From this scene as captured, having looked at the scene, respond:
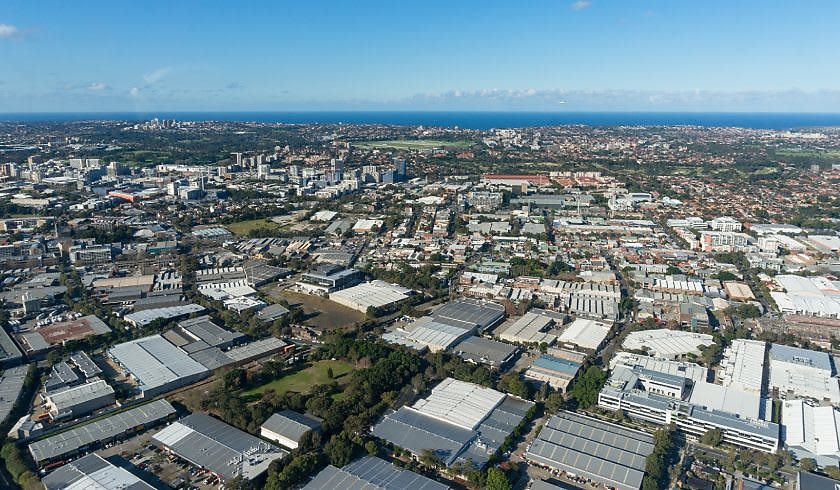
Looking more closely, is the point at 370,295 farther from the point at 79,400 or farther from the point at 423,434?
the point at 79,400

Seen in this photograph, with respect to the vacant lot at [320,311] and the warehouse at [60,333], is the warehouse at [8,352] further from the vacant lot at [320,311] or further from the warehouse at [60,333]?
the vacant lot at [320,311]

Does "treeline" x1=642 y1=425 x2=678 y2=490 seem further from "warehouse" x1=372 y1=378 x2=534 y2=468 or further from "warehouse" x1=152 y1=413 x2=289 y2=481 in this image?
"warehouse" x1=152 y1=413 x2=289 y2=481

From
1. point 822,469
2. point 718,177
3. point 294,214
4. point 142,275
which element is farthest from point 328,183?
point 822,469

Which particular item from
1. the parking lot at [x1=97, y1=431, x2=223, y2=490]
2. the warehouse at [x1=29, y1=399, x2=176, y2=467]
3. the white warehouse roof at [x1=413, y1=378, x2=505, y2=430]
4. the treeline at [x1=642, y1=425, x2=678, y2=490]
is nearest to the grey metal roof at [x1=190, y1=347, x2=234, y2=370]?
the warehouse at [x1=29, y1=399, x2=176, y2=467]

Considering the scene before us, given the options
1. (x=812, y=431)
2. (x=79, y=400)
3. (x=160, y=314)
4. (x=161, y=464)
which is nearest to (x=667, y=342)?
(x=812, y=431)

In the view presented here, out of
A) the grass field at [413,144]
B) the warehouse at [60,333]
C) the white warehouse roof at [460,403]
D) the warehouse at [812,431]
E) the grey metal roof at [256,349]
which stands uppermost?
the grass field at [413,144]

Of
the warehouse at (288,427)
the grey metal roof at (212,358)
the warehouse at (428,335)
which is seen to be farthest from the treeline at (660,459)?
the grey metal roof at (212,358)

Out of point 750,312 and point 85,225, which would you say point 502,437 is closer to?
point 750,312
